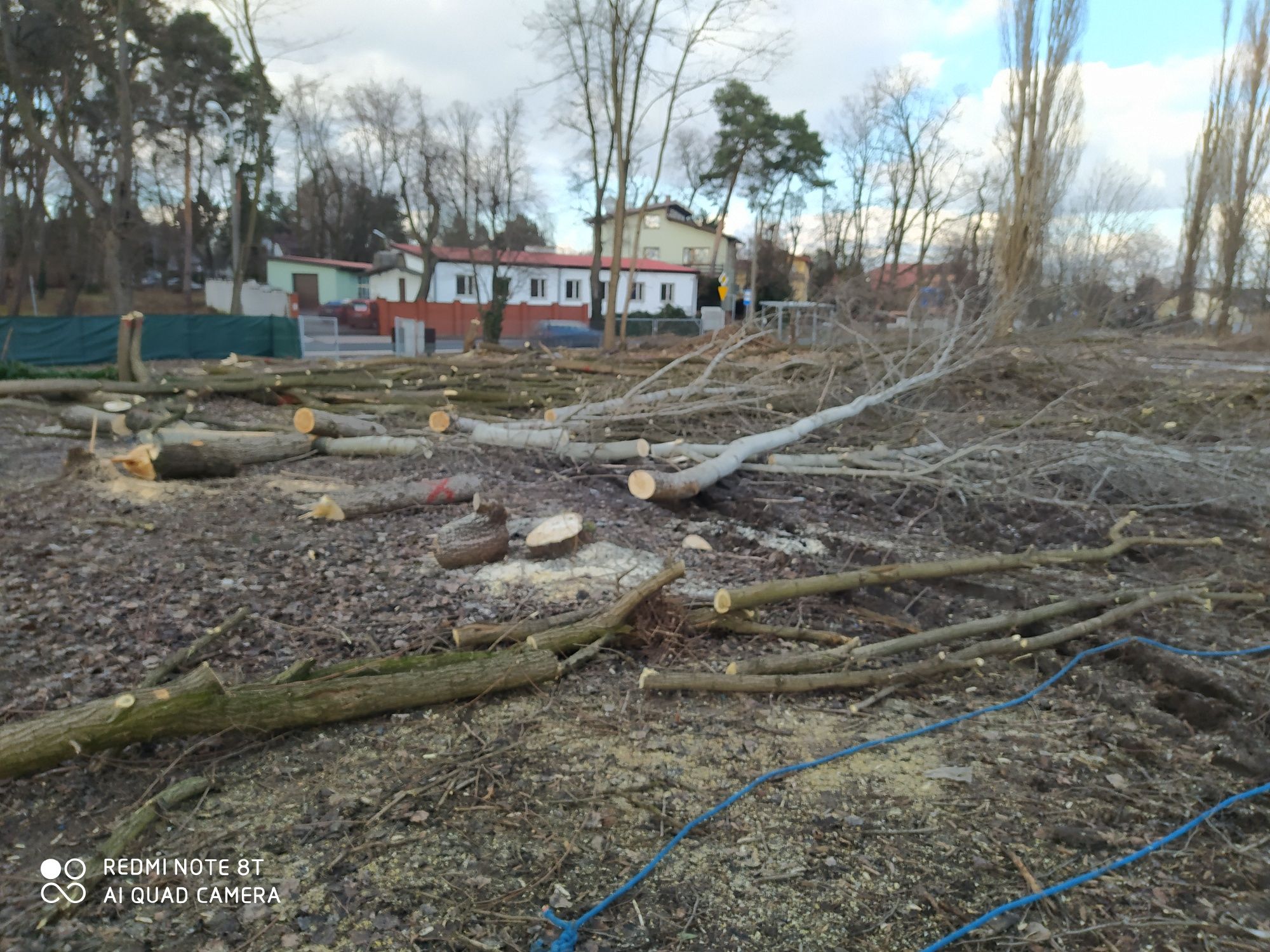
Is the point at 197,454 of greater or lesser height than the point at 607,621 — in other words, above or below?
above

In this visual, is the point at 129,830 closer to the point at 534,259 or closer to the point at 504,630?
Result: the point at 504,630

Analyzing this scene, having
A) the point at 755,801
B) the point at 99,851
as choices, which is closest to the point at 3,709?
the point at 99,851

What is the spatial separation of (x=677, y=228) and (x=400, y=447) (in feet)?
137

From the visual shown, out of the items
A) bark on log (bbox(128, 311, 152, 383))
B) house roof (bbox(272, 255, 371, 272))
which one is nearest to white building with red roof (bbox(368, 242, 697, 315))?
house roof (bbox(272, 255, 371, 272))

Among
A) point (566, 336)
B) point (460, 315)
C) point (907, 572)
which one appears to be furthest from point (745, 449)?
point (460, 315)

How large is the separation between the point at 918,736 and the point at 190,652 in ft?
10.0

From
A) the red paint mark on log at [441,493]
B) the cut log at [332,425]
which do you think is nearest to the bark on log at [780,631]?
the red paint mark on log at [441,493]

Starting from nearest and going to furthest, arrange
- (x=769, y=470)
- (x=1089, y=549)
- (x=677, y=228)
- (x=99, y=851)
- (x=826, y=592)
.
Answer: (x=99, y=851), (x=826, y=592), (x=1089, y=549), (x=769, y=470), (x=677, y=228)

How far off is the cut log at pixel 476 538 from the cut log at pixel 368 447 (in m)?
3.00

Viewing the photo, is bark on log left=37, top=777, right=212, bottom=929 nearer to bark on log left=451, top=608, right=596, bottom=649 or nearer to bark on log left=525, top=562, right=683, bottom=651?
bark on log left=451, top=608, right=596, bottom=649

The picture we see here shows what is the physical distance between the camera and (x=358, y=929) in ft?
7.32

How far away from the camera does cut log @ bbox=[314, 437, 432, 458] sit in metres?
7.62

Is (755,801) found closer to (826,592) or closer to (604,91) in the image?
(826,592)

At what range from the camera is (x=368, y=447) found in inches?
302
